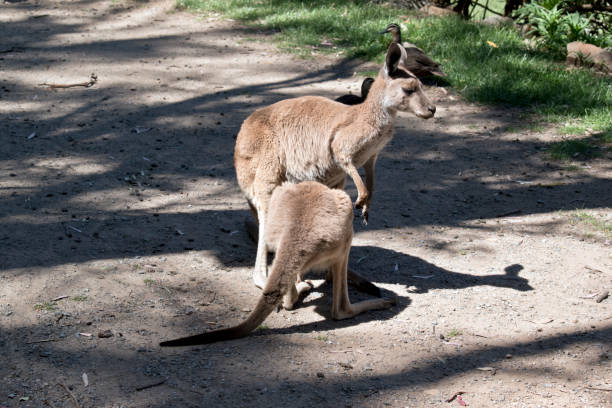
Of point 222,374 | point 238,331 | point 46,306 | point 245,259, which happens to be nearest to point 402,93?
point 245,259

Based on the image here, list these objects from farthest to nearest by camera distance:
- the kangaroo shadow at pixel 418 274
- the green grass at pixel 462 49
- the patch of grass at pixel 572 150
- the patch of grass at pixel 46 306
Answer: the green grass at pixel 462 49 < the patch of grass at pixel 572 150 < the kangaroo shadow at pixel 418 274 < the patch of grass at pixel 46 306

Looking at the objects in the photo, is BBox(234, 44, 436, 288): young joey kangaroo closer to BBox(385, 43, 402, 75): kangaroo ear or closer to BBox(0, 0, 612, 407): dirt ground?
BBox(385, 43, 402, 75): kangaroo ear

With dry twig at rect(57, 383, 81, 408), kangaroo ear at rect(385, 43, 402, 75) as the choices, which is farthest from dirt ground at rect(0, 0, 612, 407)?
kangaroo ear at rect(385, 43, 402, 75)

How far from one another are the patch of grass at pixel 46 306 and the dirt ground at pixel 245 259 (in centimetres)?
2

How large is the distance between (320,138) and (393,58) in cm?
67

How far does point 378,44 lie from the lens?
8.70 m

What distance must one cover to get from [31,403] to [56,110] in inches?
184

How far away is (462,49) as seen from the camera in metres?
8.50

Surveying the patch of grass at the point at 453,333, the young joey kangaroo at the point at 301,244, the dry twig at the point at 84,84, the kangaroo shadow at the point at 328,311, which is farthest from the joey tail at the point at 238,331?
the dry twig at the point at 84,84

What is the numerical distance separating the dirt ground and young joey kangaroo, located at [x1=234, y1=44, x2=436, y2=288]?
0.64 meters

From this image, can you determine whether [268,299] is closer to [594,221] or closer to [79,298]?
[79,298]

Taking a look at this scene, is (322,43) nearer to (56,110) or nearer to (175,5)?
(175,5)

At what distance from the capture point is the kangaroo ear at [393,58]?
3986mm

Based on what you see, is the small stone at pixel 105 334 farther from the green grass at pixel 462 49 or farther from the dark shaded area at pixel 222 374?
the green grass at pixel 462 49
